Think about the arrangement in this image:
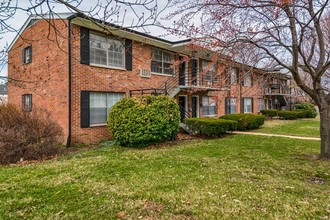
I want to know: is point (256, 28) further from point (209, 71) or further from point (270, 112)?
point (270, 112)

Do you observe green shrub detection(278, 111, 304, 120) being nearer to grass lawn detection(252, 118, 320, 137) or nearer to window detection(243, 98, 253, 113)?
window detection(243, 98, 253, 113)

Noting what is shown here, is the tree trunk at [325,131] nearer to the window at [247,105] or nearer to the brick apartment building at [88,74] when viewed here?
the brick apartment building at [88,74]

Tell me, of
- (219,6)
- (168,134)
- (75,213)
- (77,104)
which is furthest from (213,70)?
(75,213)

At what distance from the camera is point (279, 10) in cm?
641

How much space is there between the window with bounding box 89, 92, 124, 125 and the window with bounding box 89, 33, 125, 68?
5.31 feet

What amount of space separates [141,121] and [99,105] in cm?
298

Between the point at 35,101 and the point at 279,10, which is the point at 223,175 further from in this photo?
the point at 35,101

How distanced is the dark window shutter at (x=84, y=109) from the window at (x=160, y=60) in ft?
17.5

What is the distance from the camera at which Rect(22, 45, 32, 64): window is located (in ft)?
44.6

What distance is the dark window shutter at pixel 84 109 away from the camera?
36.1ft

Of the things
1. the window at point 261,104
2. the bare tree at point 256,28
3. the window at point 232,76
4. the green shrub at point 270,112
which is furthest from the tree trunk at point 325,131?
the window at point 261,104

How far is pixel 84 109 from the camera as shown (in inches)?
436

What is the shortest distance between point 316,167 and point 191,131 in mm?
8050

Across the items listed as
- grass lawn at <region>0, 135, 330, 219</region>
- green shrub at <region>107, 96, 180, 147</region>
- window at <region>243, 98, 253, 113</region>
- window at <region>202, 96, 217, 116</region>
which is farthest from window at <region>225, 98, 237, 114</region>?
grass lawn at <region>0, 135, 330, 219</region>
